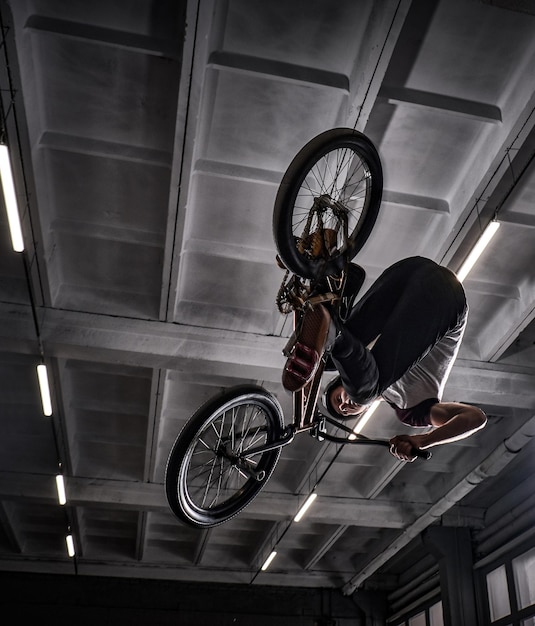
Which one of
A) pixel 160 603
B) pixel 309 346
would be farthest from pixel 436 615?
pixel 309 346

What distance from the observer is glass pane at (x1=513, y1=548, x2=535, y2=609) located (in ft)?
28.8

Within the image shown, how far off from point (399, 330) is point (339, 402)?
61 cm

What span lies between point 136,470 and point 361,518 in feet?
12.3

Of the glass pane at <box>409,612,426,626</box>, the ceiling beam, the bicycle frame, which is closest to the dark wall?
the glass pane at <box>409,612,426,626</box>

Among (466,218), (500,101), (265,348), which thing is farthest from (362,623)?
(500,101)

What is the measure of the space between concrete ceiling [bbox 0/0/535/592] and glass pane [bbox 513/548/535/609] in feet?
3.76

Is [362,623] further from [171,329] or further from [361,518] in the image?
[171,329]

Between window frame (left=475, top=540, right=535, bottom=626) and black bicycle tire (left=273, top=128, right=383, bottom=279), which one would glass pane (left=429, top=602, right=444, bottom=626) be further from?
black bicycle tire (left=273, top=128, right=383, bottom=279)

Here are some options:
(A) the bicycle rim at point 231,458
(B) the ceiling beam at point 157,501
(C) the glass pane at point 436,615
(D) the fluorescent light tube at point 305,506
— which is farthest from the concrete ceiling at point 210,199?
(C) the glass pane at point 436,615

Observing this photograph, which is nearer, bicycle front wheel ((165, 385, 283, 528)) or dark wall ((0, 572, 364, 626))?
bicycle front wheel ((165, 385, 283, 528))

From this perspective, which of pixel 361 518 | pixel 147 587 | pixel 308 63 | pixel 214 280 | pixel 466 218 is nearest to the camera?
pixel 308 63

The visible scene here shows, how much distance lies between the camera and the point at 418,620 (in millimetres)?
12070

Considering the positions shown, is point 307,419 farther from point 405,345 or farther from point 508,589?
point 508,589

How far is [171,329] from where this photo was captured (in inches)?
250
